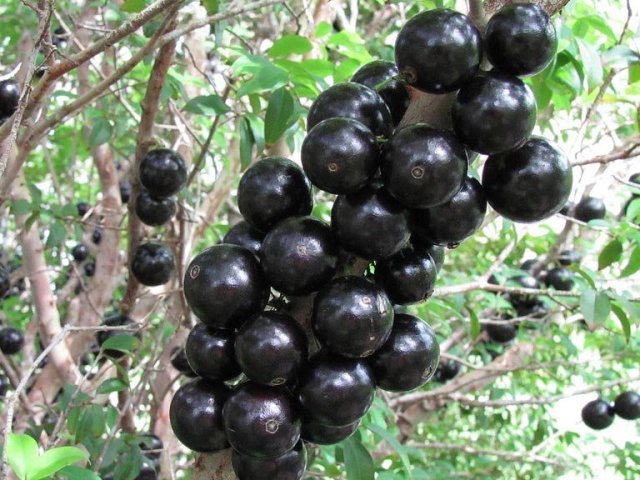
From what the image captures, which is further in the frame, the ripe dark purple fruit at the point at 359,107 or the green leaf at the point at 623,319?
the green leaf at the point at 623,319

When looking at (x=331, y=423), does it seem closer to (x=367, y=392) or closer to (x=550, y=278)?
(x=367, y=392)

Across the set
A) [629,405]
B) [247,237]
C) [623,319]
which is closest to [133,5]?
[247,237]

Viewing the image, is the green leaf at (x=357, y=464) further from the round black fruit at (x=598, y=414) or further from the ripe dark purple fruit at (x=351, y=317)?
the round black fruit at (x=598, y=414)

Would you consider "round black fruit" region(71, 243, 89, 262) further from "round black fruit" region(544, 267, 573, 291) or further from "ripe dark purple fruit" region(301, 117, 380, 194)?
"ripe dark purple fruit" region(301, 117, 380, 194)

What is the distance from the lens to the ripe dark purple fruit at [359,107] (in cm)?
124

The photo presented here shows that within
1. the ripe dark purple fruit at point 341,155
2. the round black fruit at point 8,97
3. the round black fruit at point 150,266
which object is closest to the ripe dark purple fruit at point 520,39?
the ripe dark purple fruit at point 341,155

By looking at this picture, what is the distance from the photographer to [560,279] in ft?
11.9

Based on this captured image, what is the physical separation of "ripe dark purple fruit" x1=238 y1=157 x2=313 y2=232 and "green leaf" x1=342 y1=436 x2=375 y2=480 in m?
0.63

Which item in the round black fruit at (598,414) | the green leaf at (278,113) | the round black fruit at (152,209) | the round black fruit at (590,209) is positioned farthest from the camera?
the round black fruit at (598,414)

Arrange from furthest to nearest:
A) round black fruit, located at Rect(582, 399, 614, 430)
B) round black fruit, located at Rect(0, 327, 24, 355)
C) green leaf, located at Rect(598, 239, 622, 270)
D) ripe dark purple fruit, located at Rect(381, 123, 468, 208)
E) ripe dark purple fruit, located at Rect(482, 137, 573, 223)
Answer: round black fruit, located at Rect(582, 399, 614, 430), round black fruit, located at Rect(0, 327, 24, 355), green leaf, located at Rect(598, 239, 622, 270), ripe dark purple fruit, located at Rect(482, 137, 573, 223), ripe dark purple fruit, located at Rect(381, 123, 468, 208)

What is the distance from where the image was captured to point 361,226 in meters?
1.11

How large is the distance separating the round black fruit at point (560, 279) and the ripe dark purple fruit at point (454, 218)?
2.48 m

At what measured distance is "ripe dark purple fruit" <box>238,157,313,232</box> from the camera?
3.97ft

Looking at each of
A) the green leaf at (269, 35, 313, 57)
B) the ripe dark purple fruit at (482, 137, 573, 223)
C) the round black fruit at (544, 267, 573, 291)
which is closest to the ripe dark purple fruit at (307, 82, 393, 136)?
the ripe dark purple fruit at (482, 137, 573, 223)
